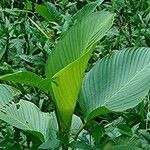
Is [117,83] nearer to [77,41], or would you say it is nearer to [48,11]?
[77,41]

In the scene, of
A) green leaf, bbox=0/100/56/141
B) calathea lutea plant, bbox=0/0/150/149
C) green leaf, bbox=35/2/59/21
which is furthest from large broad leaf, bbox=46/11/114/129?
green leaf, bbox=35/2/59/21

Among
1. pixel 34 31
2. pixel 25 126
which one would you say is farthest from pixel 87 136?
pixel 34 31

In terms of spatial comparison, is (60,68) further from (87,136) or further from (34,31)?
(34,31)

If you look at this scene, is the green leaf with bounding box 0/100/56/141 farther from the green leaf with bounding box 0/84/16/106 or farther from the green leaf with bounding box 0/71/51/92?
the green leaf with bounding box 0/71/51/92

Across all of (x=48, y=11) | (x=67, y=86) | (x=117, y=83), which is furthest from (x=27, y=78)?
(x=48, y=11)

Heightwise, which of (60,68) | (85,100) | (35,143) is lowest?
(35,143)

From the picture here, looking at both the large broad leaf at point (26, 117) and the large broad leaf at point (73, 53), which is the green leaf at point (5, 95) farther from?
the large broad leaf at point (73, 53)
